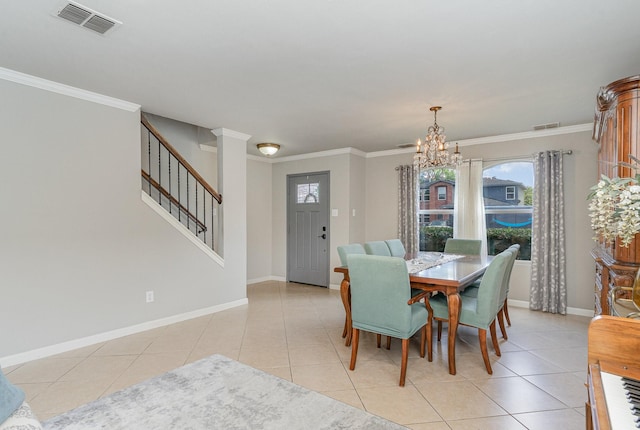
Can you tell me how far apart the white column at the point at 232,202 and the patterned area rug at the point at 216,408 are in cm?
211

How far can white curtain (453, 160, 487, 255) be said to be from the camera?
4.92 meters

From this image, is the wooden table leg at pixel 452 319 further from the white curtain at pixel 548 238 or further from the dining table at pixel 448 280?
the white curtain at pixel 548 238

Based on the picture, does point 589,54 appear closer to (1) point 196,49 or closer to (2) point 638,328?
(2) point 638,328

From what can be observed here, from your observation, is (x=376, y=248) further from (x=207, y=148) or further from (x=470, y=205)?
(x=207, y=148)

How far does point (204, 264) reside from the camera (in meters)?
4.31

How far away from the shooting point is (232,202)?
4652 mm

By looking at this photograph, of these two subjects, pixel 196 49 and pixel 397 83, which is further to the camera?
pixel 397 83

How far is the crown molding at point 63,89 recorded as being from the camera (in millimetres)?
2781

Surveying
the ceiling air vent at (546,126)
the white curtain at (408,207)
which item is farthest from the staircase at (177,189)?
the ceiling air vent at (546,126)

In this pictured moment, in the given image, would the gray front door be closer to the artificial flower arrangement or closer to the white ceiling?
the white ceiling

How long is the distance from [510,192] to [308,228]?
11.0 feet

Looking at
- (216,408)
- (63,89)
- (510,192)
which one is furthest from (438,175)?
(63,89)

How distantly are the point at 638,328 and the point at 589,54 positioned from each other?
2.32m

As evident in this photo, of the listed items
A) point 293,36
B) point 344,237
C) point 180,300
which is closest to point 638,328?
point 293,36
